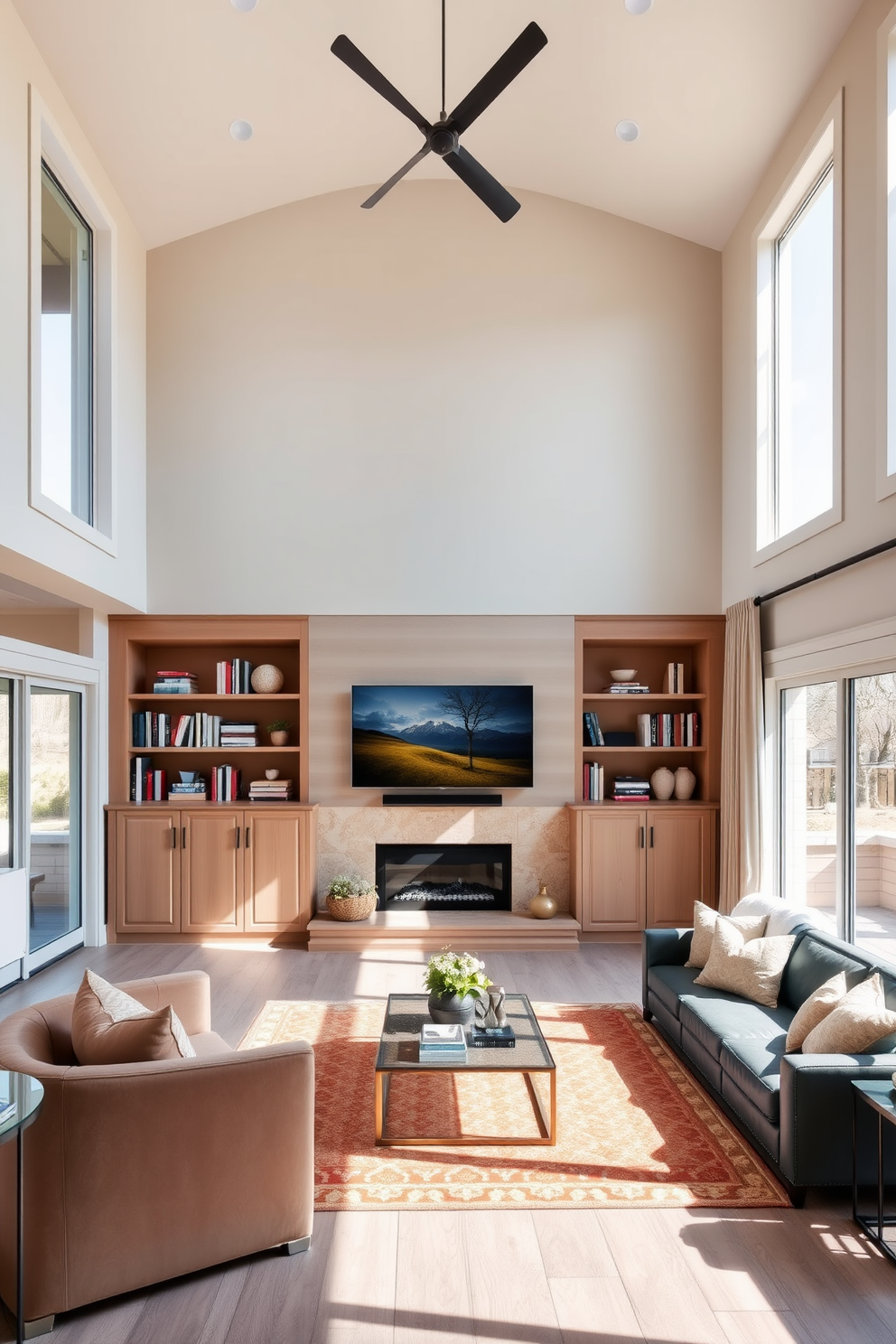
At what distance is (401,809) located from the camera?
263 inches

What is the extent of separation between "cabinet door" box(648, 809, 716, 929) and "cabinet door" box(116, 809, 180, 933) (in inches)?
134

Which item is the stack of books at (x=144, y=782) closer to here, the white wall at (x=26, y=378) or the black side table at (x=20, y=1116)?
the white wall at (x=26, y=378)

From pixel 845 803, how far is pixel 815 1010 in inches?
68.6

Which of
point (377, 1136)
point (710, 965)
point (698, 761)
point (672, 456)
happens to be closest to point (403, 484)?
point (672, 456)

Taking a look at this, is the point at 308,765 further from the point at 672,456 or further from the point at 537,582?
the point at 672,456

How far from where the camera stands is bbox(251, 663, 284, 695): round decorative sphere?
266 inches

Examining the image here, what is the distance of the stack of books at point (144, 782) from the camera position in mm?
6711

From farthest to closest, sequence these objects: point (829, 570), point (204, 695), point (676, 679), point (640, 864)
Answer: point (676, 679) → point (204, 695) → point (640, 864) → point (829, 570)

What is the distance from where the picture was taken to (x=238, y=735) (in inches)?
267

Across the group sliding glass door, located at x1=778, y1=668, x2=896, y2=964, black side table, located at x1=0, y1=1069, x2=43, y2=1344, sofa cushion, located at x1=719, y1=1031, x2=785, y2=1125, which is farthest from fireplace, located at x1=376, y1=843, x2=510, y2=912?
black side table, located at x1=0, y1=1069, x2=43, y2=1344

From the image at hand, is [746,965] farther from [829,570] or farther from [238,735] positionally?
[238,735]

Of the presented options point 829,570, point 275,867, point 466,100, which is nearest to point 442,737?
point 275,867

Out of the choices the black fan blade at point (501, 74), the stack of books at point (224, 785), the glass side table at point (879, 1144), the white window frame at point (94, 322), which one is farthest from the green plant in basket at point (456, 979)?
the black fan blade at point (501, 74)

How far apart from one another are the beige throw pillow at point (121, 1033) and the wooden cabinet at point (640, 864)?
4.20 meters
